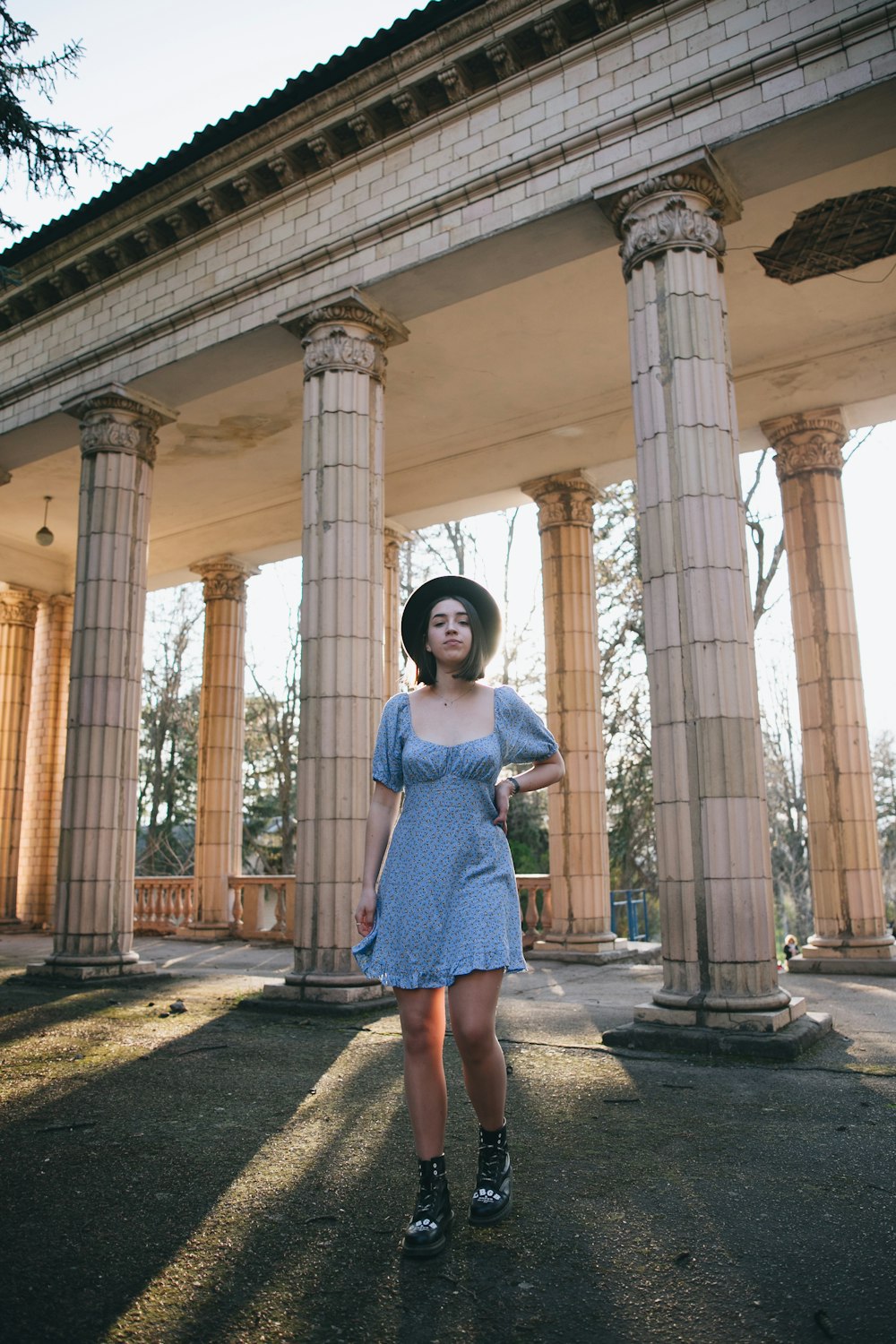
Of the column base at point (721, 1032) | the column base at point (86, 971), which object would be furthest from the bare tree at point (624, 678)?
the column base at point (721, 1032)

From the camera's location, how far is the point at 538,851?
27547 mm

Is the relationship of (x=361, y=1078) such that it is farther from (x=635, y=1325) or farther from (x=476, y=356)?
(x=476, y=356)

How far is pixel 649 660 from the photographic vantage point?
746 centimetres

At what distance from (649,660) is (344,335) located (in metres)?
4.91

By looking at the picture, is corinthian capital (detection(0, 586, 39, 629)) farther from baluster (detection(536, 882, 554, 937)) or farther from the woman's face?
the woman's face

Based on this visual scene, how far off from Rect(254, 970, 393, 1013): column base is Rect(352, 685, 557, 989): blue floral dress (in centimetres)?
530

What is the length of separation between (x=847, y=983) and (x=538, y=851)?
17.6m

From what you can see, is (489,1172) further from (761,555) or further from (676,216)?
(761,555)

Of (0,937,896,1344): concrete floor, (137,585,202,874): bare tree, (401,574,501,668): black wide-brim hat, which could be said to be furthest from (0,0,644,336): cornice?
(137,585,202,874): bare tree

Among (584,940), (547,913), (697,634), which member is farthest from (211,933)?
(697,634)

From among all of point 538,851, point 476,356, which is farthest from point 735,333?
point 538,851

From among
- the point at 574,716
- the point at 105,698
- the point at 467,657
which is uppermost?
the point at 574,716

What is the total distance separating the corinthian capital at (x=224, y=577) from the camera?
1933 cm

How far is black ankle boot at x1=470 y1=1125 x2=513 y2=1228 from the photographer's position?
3.19 m
